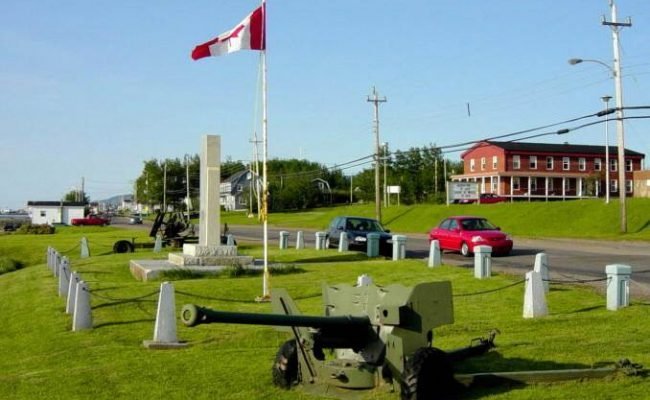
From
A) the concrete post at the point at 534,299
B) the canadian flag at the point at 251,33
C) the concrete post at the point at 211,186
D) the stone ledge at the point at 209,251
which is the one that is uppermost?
the canadian flag at the point at 251,33

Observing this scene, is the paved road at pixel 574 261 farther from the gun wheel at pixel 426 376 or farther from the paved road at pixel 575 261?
the gun wheel at pixel 426 376

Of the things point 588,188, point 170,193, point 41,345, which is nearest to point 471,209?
point 588,188

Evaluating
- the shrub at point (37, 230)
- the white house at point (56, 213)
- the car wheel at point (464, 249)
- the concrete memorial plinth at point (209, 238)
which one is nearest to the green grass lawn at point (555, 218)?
the car wheel at point (464, 249)

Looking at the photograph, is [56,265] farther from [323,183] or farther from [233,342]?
[323,183]

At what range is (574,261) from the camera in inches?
974

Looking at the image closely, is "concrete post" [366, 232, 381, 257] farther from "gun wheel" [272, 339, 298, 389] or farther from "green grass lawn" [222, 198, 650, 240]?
"gun wheel" [272, 339, 298, 389]

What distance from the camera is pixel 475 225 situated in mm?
29188

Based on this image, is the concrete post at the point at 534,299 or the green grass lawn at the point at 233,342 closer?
the green grass lawn at the point at 233,342

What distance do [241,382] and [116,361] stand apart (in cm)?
243

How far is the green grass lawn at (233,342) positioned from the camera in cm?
868

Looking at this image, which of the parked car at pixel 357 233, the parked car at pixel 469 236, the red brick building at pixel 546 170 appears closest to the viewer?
the parked car at pixel 469 236

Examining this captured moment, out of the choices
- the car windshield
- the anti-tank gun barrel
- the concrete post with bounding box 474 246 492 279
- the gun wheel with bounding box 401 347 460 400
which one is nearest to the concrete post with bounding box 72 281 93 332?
the anti-tank gun barrel

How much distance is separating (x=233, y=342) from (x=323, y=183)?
387 feet

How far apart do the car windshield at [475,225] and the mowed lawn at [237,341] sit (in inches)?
351
